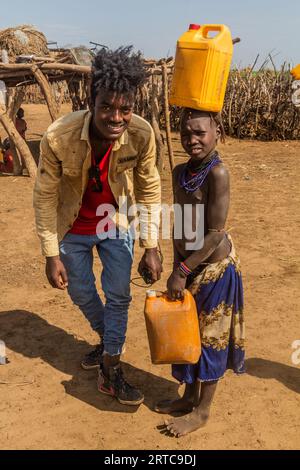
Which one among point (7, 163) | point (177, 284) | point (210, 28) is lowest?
point (7, 163)

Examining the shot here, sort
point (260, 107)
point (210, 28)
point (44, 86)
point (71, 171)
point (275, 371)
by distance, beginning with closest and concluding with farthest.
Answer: point (210, 28) → point (71, 171) → point (275, 371) → point (44, 86) → point (260, 107)

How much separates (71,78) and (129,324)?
6445mm

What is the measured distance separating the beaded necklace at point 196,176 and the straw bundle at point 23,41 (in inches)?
416

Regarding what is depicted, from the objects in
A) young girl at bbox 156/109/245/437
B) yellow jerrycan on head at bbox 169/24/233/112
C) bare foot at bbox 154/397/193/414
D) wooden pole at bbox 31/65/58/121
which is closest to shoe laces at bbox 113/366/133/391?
bare foot at bbox 154/397/193/414

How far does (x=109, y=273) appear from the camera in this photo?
8.75ft

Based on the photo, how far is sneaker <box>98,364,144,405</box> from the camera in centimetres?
277

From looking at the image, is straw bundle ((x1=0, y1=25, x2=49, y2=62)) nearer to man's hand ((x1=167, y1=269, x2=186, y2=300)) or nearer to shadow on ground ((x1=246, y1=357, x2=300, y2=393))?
shadow on ground ((x1=246, y1=357, x2=300, y2=393))

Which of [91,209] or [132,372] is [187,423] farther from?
[91,209]

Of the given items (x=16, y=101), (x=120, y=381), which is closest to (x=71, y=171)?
(x=120, y=381)

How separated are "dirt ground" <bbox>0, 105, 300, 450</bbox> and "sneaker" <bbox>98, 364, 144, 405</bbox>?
0.05 meters

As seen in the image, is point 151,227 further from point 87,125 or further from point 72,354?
point 72,354

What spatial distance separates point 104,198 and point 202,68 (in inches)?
32.8

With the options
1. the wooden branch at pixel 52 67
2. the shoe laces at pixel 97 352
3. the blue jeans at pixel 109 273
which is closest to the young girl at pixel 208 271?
the blue jeans at pixel 109 273

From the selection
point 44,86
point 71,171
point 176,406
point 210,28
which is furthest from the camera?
point 44,86
